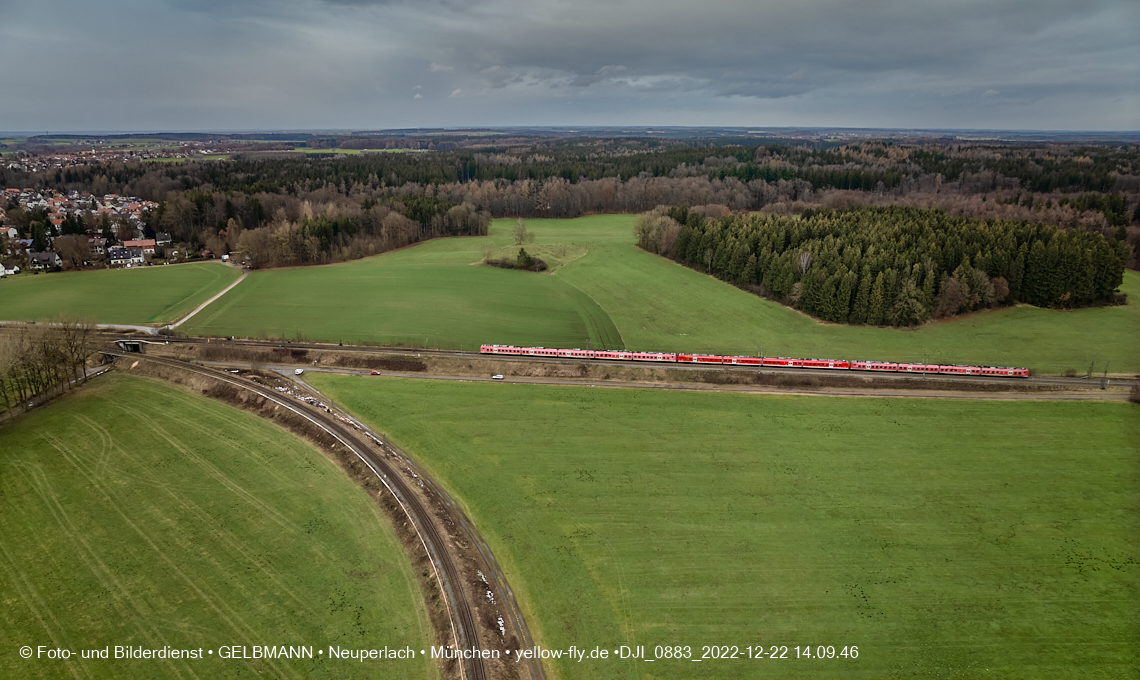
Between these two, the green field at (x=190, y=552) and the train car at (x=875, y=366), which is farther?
the train car at (x=875, y=366)

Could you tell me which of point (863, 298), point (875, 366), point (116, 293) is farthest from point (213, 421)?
point (863, 298)

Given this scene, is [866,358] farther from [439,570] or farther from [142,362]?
[142,362]

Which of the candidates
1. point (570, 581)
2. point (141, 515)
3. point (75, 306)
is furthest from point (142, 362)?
point (570, 581)

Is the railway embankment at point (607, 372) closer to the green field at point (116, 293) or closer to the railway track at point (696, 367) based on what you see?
the railway track at point (696, 367)

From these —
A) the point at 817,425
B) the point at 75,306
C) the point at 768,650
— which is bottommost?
the point at 768,650

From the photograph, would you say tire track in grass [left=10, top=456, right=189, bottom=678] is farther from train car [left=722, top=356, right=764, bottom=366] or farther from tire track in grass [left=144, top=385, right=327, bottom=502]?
train car [left=722, top=356, right=764, bottom=366]

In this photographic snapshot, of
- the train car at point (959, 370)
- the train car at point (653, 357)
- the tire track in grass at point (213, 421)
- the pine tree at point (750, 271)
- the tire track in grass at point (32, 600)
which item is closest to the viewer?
the tire track in grass at point (32, 600)

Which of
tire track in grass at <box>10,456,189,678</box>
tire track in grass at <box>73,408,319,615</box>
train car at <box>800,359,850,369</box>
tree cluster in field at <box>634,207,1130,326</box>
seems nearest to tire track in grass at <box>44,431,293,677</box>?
tire track in grass at <box>73,408,319,615</box>

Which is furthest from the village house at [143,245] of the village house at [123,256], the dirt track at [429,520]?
the dirt track at [429,520]
